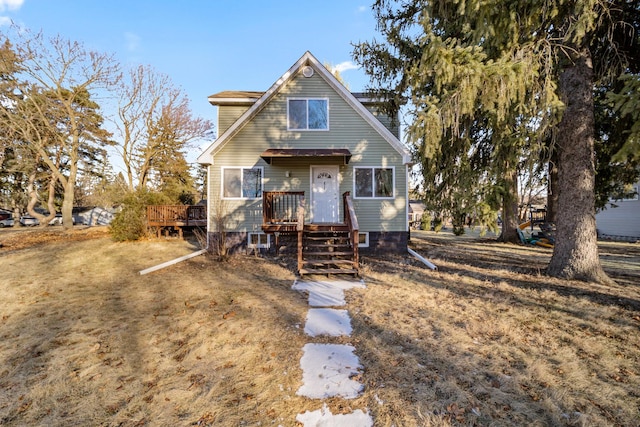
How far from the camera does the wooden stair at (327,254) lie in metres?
7.34

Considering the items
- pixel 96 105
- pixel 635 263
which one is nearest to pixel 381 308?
pixel 635 263

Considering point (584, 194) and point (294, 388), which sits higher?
point (584, 194)

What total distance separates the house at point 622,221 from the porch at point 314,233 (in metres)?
17.3

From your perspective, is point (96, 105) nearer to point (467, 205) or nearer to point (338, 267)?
point (338, 267)

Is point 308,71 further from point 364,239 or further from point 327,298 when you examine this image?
point 327,298

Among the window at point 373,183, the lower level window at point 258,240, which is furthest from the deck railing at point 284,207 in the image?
the window at point 373,183

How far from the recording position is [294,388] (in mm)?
2875

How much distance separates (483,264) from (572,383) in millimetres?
6745

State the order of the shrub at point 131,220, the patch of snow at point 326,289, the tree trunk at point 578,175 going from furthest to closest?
the shrub at point 131,220
the tree trunk at point 578,175
the patch of snow at point 326,289

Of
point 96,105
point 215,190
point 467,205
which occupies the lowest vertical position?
point 467,205

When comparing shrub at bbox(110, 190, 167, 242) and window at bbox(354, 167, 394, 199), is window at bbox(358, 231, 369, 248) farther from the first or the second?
shrub at bbox(110, 190, 167, 242)

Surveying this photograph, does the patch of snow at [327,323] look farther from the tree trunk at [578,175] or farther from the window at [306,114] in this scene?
the window at [306,114]

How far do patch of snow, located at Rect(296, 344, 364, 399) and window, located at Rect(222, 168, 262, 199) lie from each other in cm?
811

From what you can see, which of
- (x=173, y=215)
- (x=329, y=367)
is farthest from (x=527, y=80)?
(x=173, y=215)
